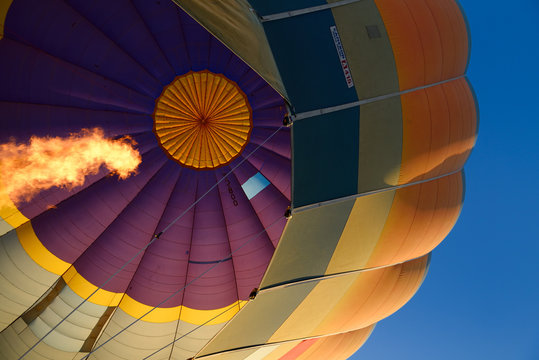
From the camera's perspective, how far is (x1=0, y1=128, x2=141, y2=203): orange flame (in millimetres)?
4113

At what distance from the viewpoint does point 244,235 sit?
495 centimetres

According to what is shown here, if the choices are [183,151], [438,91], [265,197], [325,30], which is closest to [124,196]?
[183,151]

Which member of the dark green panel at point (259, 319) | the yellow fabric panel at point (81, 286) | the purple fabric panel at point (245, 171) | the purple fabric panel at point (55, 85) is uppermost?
the purple fabric panel at point (55, 85)

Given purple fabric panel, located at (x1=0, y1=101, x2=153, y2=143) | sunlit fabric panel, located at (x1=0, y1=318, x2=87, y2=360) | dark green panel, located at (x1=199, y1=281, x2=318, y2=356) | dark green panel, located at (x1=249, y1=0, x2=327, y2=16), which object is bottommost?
dark green panel, located at (x1=199, y1=281, x2=318, y2=356)

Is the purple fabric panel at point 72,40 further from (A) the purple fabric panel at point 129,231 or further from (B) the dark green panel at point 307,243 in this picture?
(B) the dark green panel at point 307,243

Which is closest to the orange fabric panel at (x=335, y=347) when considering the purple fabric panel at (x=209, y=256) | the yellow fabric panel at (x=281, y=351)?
the yellow fabric panel at (x=281, y=351)

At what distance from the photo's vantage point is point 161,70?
175 inches

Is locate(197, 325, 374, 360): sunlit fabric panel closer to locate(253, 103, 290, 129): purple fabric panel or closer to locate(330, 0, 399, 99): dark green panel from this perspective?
locate(253, 103, 290, 129): purple fabric panel

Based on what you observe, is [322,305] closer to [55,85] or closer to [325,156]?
[325,156]

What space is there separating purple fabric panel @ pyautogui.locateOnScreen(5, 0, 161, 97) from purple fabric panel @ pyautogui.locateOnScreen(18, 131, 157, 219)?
1.89 feet

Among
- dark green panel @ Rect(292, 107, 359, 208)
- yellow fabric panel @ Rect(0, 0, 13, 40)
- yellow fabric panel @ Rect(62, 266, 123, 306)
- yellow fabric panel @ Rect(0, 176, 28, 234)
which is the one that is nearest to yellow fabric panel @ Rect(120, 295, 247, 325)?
yellow fabric panel @ Rect(62, 266, 123, 306)

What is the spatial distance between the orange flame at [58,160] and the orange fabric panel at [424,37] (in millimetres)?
3152

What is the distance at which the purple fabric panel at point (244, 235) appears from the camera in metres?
4.91

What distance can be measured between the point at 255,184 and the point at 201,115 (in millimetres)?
1093
